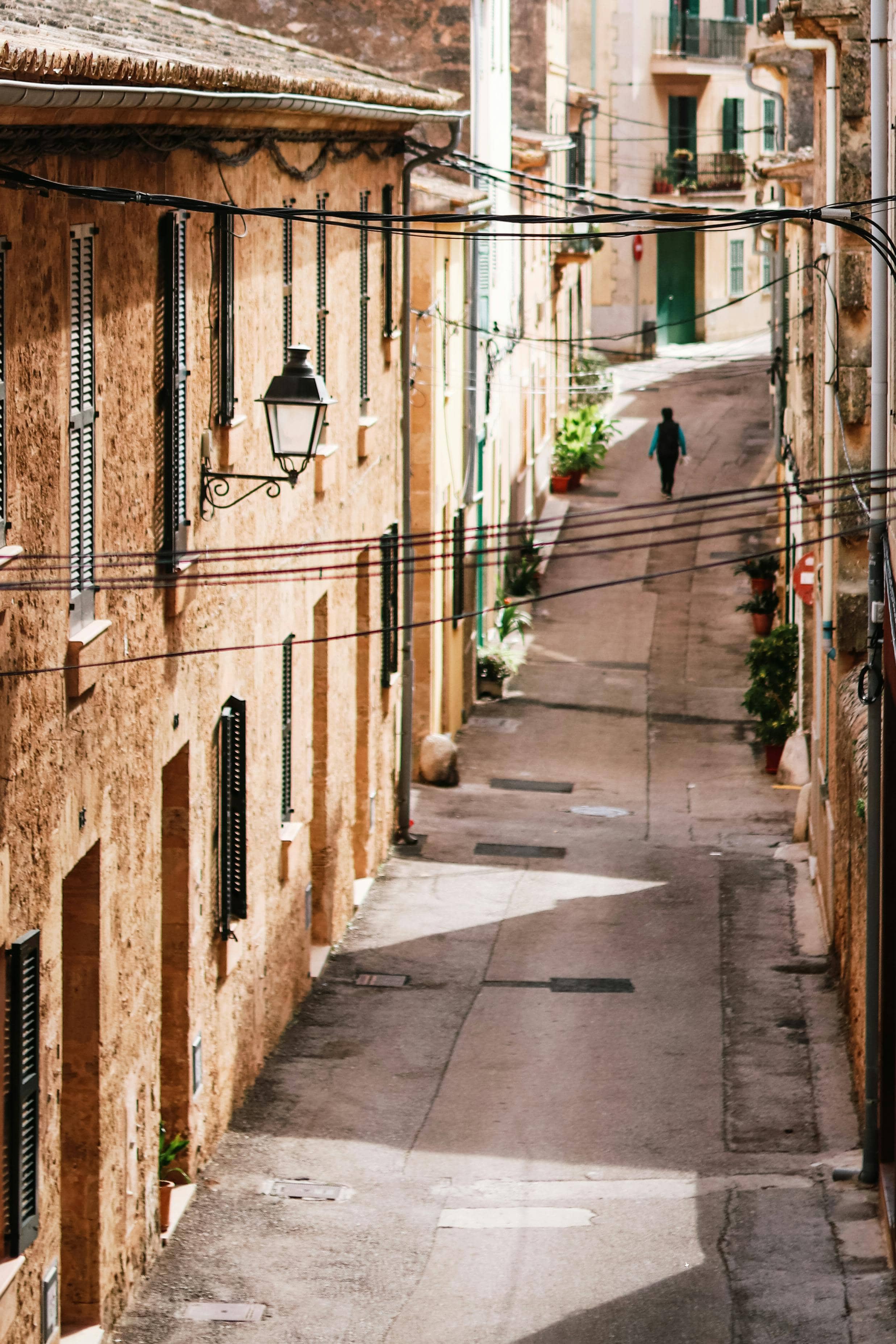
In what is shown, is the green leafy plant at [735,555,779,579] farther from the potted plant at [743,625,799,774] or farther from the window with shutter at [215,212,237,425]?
the window with shutter at [215,212,237,425]

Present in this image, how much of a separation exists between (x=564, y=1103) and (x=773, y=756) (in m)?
10.7

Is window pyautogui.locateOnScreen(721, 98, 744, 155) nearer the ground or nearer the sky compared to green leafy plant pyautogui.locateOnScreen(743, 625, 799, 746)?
nearer the sky

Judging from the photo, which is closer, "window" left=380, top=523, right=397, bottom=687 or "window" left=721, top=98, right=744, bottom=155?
"window" left=380, top=523, right=397, bottom=687

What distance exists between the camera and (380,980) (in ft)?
54.7

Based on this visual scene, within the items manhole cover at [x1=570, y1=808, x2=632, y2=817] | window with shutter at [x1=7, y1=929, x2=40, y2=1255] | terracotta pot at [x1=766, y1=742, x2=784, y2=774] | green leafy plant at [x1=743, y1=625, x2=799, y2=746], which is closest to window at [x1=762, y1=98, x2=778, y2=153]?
green leafy plant at [x1=743, y1=625, x2=799, y2=746]

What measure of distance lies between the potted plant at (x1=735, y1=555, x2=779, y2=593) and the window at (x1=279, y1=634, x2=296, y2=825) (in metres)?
16.0

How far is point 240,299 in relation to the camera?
1305cm

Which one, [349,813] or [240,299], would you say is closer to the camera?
[240,299]

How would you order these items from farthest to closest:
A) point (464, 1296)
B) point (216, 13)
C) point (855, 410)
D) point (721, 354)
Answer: point (721, 354), point (216, 13), point (855, 410), point (464, 1296)

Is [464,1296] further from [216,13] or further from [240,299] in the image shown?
[216,13]

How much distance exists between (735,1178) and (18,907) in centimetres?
571

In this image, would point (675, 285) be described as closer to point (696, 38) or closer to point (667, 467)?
point (696, 38)

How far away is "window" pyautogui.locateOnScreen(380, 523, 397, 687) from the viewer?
19.5 m

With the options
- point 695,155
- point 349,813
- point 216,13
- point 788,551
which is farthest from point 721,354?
point 349,813
